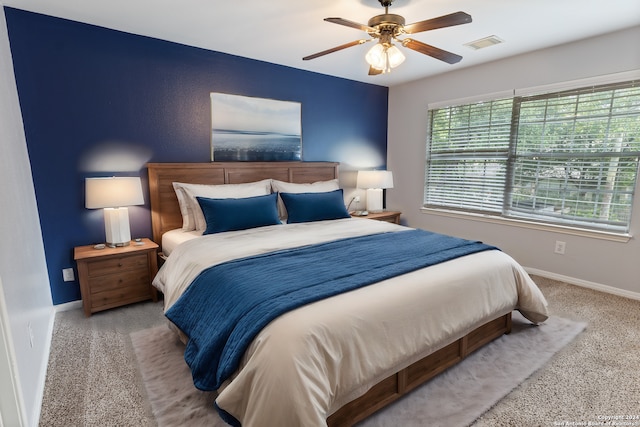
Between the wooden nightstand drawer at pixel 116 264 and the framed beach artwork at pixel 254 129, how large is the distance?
1289mm

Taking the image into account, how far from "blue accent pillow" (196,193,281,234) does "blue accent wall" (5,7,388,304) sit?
775 millimetres

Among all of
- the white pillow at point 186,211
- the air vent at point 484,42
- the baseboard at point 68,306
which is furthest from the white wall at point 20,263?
the air vent at point 484,42

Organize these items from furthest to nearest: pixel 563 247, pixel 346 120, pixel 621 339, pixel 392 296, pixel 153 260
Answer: pixel 346 120, pixel 563 247, pixel 153 260, pixel 621 339, pixel 392 296

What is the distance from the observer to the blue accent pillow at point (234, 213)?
114 inches

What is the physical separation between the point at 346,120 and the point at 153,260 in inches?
120

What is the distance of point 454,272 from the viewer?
2053 millimetres

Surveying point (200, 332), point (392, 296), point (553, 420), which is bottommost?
point (553, 420)

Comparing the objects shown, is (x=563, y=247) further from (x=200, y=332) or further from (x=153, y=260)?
(x=153, y=260)

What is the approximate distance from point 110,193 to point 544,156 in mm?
4264

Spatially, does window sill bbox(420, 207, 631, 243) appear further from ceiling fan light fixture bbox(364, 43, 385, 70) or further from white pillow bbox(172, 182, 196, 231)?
white pillow bbox(172, 182, 196, 231)

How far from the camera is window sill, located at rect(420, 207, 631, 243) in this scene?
3.11m

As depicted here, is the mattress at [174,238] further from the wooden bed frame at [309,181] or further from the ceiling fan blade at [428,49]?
the ceiling fan blade at [428,49]

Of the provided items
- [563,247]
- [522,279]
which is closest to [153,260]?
[522,279]

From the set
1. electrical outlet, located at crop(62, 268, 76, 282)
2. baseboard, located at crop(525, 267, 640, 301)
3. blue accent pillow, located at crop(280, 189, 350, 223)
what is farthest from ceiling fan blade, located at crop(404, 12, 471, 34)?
electrical outlet, located at crop(62, 268, 76, 282)
